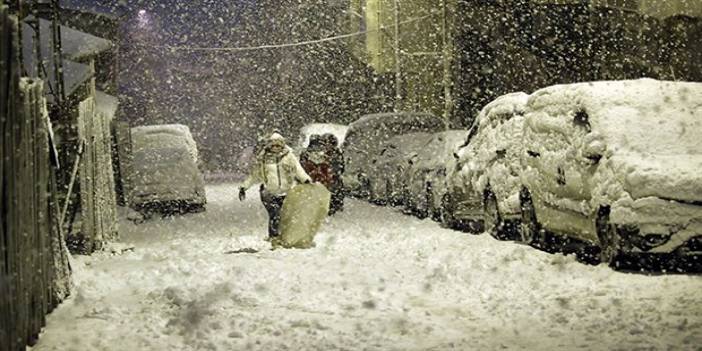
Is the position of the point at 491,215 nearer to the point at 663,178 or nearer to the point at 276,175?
the point at 276,175

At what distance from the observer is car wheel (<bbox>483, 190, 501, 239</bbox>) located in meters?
12.8

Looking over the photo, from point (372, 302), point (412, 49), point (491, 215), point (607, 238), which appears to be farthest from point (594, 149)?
point (412, 49)

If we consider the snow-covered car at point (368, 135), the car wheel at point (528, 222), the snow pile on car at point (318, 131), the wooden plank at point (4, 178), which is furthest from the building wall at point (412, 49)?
the wooden plank at point (4, 178)

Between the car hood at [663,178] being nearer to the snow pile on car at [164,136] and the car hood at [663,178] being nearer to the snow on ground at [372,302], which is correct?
the snow on ground at [372,302]

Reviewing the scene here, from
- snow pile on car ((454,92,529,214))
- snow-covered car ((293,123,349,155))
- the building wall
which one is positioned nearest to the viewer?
snow pile on car ((454,92,529,214))

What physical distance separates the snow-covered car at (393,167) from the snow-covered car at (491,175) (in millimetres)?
2980

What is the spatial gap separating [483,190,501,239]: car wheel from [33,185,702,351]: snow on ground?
0.45 meters

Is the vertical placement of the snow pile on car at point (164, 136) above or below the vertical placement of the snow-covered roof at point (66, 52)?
below

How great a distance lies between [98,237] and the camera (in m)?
12.2

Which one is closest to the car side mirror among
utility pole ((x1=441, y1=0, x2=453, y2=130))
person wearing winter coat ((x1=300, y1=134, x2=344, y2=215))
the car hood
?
the car hood

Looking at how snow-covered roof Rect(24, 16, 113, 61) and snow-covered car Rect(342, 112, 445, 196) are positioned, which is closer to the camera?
snow-covered roof Rect(24, 16, 113, 61)

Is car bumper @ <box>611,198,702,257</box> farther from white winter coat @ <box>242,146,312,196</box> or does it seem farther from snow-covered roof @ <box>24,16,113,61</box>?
snow-covered roof @ <box>24,16,113,61</box>

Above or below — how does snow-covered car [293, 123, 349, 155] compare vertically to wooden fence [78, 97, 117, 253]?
below

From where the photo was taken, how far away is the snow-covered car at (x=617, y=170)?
8758 mm
